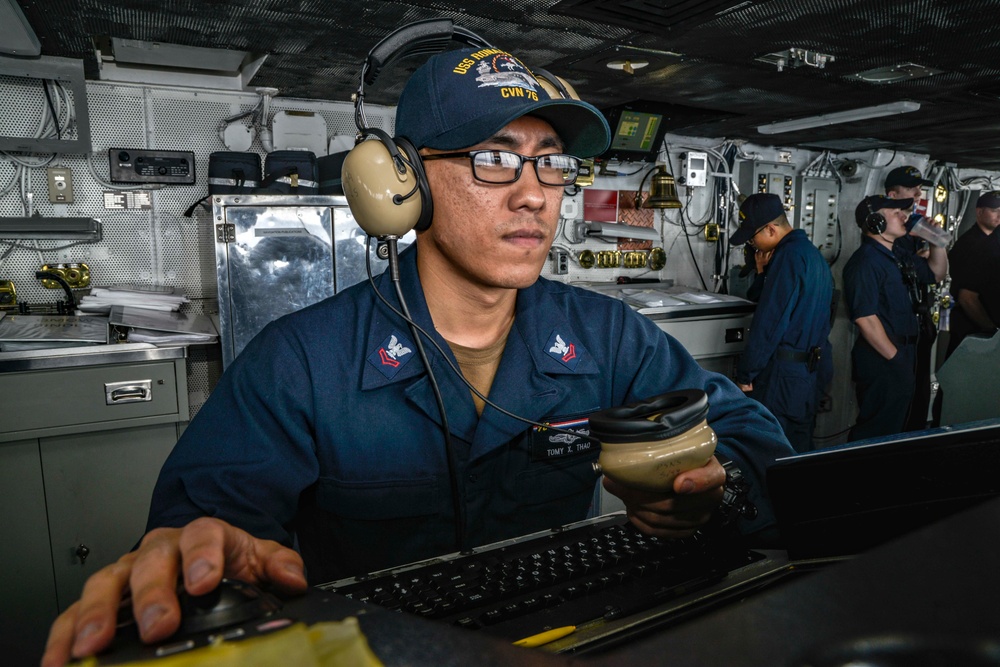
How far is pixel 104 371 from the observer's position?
279 cm

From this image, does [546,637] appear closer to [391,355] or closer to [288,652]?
[288,652]

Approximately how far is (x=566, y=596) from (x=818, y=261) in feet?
11.9

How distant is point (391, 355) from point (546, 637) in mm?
723

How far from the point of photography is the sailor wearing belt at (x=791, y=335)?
3.74 meters

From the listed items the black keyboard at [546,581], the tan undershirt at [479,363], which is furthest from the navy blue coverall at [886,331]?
the black keyboard at [546,581]


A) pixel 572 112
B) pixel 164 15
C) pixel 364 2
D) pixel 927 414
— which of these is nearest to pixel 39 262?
pixel 164 15

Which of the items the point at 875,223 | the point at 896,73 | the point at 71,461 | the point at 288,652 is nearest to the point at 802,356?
the point at 875,223

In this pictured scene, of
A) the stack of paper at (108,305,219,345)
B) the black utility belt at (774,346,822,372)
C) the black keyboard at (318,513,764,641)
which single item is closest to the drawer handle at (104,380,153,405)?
the stack of paper at (108,305,219,345)

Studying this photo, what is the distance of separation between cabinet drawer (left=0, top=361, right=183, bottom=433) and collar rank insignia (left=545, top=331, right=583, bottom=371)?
2235 mm

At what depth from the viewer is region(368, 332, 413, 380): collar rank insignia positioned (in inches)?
47.5

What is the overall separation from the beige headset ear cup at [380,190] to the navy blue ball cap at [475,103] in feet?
0.28

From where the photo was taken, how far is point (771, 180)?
5.75 m

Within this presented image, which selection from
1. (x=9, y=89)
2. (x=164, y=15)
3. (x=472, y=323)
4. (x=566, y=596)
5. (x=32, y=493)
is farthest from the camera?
(x=9, y=89)

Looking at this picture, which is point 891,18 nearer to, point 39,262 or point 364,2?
point 364,2
